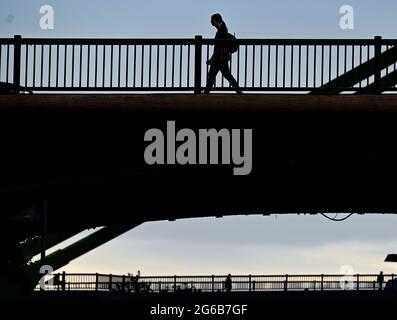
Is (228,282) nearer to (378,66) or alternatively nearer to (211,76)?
(378,66)

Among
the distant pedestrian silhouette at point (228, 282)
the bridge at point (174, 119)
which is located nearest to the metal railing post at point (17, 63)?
the bridge at point (174, 119)

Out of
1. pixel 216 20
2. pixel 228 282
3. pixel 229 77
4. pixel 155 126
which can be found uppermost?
pixel 216 20

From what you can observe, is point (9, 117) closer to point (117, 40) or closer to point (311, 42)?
point (117, 40)

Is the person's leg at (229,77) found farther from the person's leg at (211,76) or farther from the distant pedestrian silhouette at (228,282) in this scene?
the distant pedestrian silhouette at (228,282)

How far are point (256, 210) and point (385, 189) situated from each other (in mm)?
6033

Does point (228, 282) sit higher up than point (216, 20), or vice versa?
point (216, 20)

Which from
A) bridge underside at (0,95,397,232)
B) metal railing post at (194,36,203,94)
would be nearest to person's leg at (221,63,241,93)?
bridge underside at (0,95,397,232)

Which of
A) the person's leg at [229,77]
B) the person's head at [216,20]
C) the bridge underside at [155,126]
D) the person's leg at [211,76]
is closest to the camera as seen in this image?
the person's leg at [229,77]

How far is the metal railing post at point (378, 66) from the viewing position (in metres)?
31.0

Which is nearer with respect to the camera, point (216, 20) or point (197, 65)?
point (197, 65)

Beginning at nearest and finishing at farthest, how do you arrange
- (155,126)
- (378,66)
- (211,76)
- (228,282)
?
(211,76), (378,66), (155,126), (228,282)

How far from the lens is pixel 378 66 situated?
31141 mm

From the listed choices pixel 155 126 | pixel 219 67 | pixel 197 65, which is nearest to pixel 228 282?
pixel 155 126

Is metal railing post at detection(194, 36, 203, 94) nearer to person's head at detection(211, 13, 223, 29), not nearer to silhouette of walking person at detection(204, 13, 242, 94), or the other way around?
silhouette of walking person at detection(204, 13, 242, 94)
